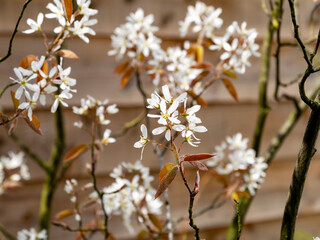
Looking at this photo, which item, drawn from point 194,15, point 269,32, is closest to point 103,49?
point 194,15

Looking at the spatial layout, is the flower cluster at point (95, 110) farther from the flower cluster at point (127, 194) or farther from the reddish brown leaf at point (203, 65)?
the reddish brown leaf at point (203, 65)

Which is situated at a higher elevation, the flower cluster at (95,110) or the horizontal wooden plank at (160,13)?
the horizontal wooden plank at (160,13)

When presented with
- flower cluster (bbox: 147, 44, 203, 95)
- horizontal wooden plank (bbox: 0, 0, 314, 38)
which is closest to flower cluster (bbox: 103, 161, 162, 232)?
flower cluster (bbox: 147, 44, 203, 95)

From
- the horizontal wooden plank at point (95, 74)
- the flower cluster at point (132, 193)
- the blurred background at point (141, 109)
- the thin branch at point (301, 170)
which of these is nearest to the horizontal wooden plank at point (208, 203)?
the blurred background at point (141, 109)

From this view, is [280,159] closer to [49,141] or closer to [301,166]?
[49,141]

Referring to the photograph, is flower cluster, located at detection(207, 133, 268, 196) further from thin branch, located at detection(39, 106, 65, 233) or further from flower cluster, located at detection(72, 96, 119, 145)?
thin branch, located at detection(39, 106, 65, 233)

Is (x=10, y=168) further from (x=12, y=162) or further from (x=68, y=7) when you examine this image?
(x=68, y=7)

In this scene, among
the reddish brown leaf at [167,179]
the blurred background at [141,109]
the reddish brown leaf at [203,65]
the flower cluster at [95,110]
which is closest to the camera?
the reddish brown leaf at [167,179]

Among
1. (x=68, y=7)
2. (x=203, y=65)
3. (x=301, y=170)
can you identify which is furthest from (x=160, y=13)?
(x=301, y=170)
